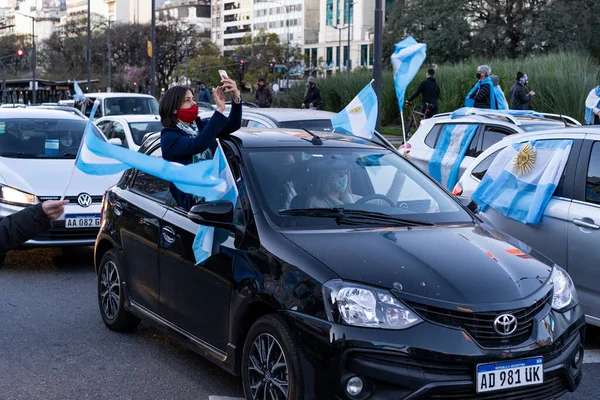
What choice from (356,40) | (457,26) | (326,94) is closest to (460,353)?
(326,94)

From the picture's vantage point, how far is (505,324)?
14.6 ft

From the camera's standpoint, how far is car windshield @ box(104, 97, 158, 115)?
23030mm

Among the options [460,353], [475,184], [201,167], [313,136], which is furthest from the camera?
[475,184]

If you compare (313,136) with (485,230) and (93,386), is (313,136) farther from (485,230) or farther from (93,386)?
(93,386)

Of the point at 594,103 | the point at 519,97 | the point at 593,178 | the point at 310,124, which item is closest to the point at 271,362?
the point at 593,178

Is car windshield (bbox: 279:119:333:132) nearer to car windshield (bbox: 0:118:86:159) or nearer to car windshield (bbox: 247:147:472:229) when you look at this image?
car windshield (bbox: 0:118:86:159)

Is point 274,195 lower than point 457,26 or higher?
lower

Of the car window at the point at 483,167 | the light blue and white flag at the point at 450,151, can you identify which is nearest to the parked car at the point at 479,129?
the light blue and white flag at the point at 450,151

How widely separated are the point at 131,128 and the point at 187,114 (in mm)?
A: 10575

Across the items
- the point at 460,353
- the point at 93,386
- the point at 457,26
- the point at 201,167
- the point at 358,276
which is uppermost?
the point at 457,26

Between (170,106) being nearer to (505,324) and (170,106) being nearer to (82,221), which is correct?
(505,324)

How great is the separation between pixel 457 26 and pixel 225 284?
4951 cm

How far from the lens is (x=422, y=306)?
4.39m

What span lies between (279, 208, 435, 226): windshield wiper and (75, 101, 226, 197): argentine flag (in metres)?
0.53
